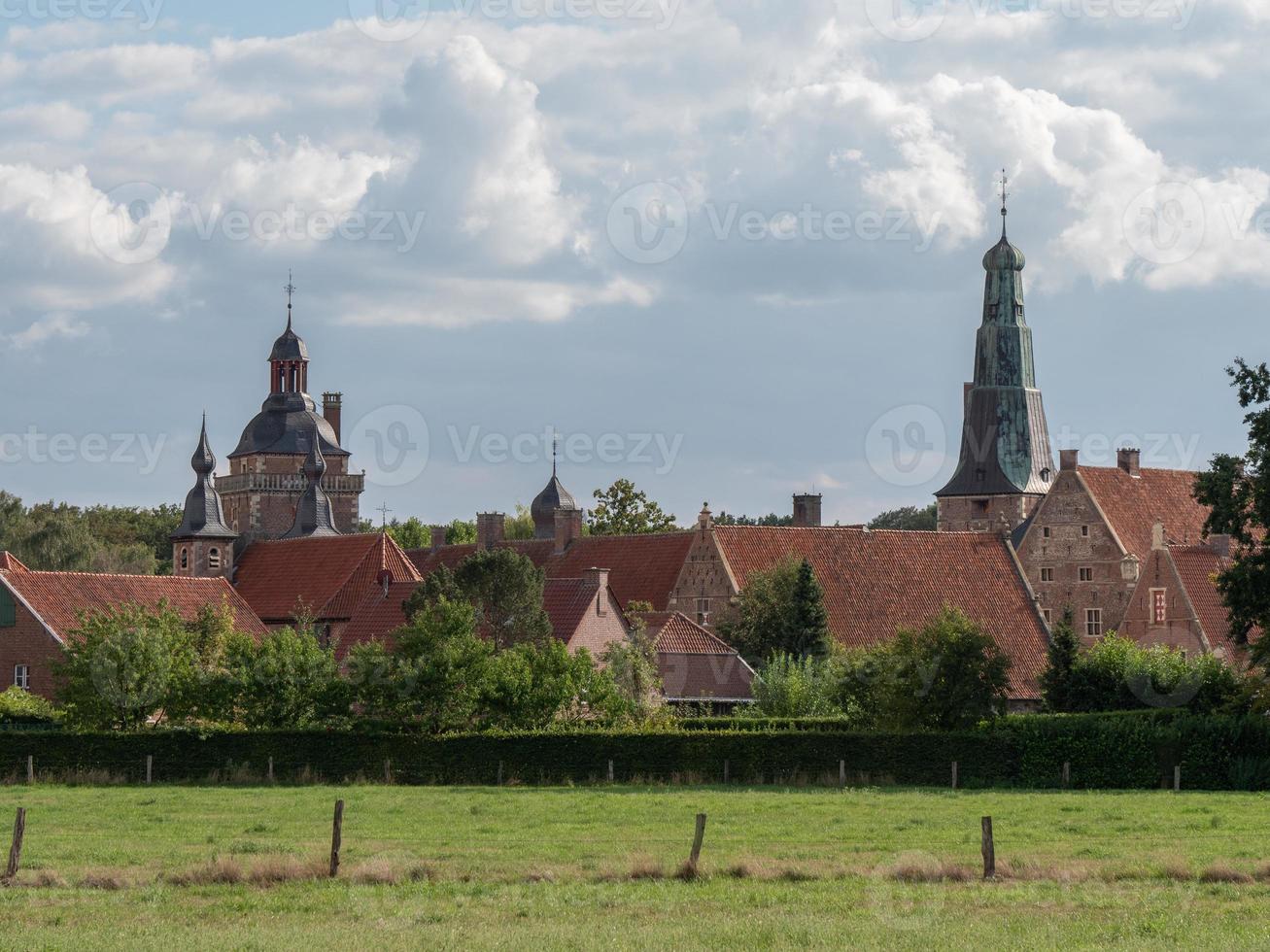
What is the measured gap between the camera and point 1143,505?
86.9 m

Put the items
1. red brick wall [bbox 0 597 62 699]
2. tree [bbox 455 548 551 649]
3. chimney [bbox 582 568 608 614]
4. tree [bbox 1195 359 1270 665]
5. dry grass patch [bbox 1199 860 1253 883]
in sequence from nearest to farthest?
dry grass patch [bbox 1199 860 1253 883] < tree [bbox 1195 359 1270 665] < tree [bbox 455 548 551 649] < red brick wall [bbox 0 597 62 699] < chimney [bbox 582 568 608 614]

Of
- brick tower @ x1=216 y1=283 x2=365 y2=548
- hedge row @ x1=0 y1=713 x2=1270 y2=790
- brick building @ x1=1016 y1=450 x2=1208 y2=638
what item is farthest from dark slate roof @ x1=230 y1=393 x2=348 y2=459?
hedge row @ x1=0 y1=713 x2=1270 y2=790

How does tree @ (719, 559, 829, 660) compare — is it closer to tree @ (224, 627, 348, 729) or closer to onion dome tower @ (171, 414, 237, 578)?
Answer: tree @ (224, 627, 348, 729)

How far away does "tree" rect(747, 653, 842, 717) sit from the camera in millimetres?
61250

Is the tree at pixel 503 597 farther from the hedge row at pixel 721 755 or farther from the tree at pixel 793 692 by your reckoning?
the hedge row at pixel 721 755

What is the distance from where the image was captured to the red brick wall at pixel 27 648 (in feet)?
218

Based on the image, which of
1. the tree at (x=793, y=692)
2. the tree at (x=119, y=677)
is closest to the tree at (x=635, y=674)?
the tree at (x=793, y=692)

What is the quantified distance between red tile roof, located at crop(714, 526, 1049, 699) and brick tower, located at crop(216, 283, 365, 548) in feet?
163

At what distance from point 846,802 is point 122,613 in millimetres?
24348

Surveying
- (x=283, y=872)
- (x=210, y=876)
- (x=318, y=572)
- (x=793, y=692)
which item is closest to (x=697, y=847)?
(x=283, y=872)

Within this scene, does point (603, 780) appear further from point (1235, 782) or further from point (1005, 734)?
point (1235, 782)

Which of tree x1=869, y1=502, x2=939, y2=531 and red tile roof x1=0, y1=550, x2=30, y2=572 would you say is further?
tree x1=869, y1=502, x2=939, y2=531

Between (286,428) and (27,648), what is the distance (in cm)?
6557

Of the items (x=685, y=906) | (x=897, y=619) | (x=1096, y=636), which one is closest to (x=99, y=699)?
(x=685, y=906)
